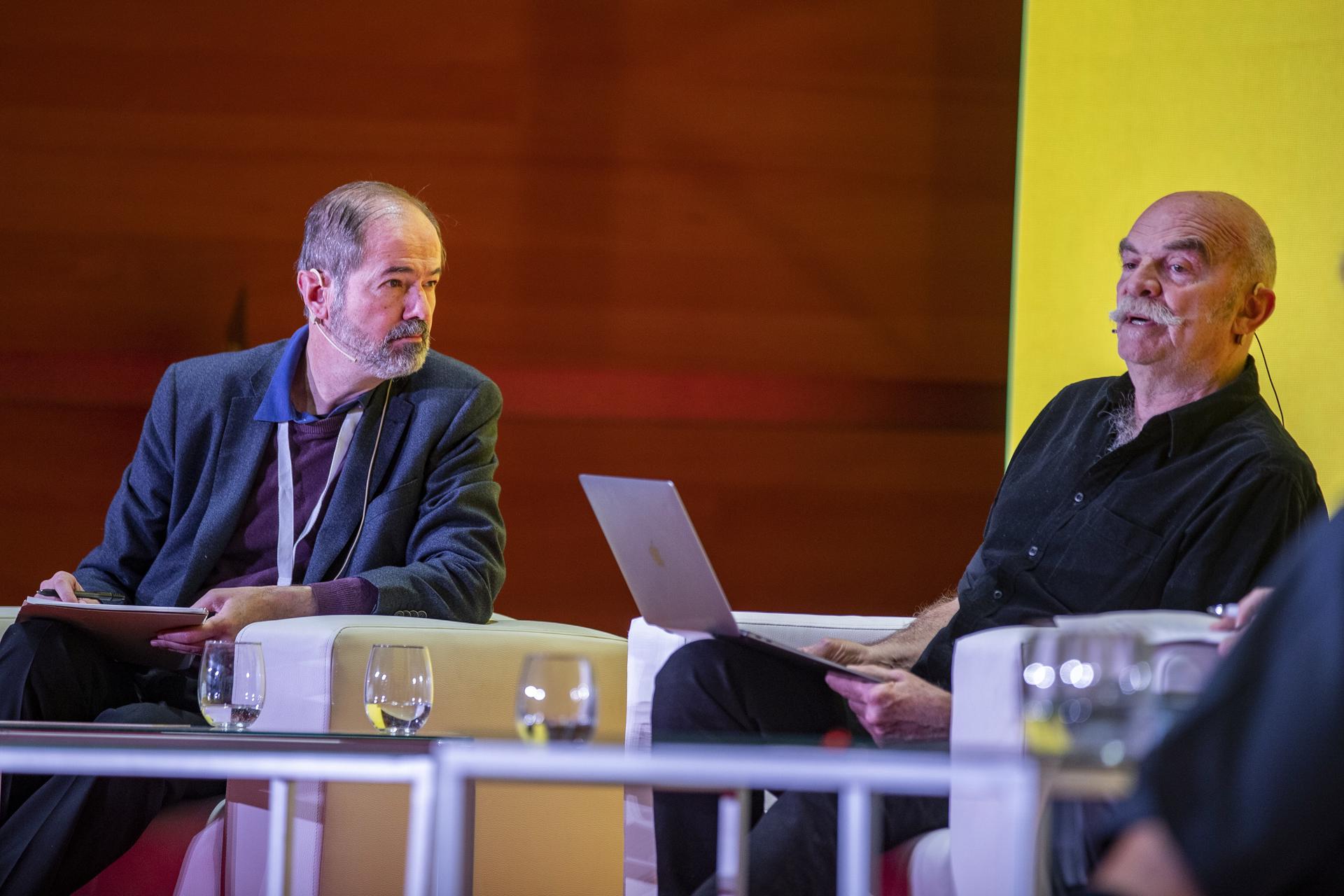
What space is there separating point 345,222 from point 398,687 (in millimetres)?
1404

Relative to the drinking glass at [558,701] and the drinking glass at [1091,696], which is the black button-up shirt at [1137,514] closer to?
the drinking glass at [1091,696]

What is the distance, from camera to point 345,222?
2.81m

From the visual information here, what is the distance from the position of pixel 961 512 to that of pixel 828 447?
413mm

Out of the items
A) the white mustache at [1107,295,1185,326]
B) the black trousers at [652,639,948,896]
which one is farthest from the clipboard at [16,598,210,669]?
the white mustache at [1107,295,1185,326]

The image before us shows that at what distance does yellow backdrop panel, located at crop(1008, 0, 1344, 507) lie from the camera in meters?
2.95

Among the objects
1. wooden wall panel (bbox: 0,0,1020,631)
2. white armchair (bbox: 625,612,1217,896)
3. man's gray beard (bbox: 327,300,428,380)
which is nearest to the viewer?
white armchair (bbox: 625,612,1217,896)

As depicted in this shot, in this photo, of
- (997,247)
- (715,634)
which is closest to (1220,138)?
(997,247)

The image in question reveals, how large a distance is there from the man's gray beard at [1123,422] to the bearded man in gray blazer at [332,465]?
115 centimetres

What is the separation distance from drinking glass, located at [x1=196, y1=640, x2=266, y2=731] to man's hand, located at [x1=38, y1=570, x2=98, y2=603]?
824mm

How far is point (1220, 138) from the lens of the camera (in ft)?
10.2

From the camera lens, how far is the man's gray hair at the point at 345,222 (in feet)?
9.20

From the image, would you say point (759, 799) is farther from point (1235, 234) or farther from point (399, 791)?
point (1235, 234)

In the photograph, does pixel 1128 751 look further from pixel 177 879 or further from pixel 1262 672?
pixel 177 879

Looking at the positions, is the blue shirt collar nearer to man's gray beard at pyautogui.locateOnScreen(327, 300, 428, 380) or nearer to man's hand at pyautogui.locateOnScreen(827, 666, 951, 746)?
man's gray beard at pyautogui.locateOnScreen(327, 300, 428, 380)
